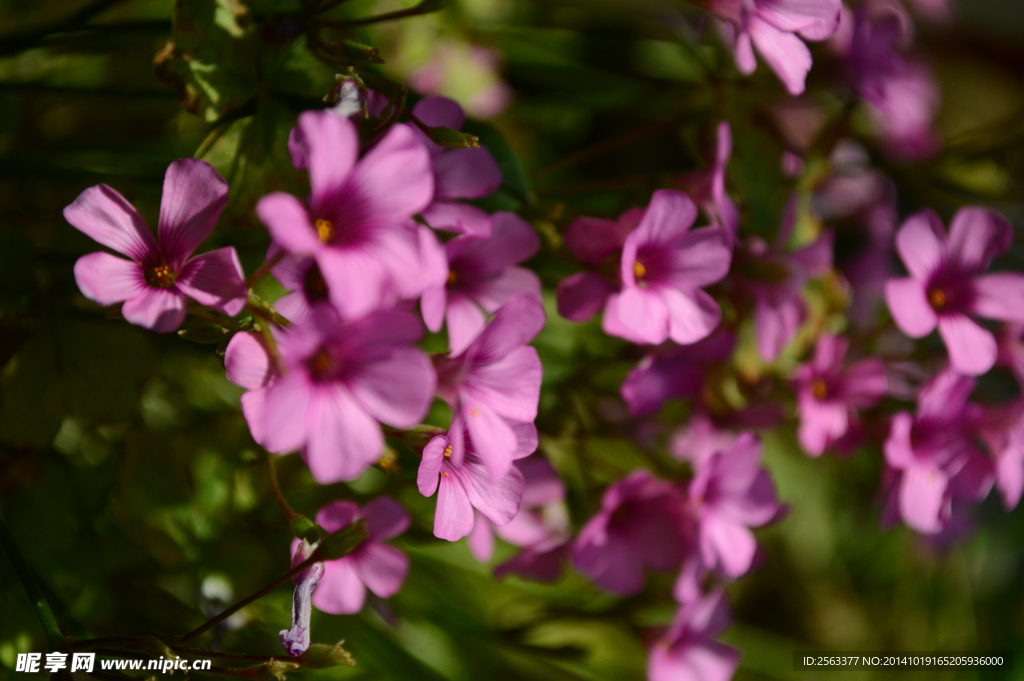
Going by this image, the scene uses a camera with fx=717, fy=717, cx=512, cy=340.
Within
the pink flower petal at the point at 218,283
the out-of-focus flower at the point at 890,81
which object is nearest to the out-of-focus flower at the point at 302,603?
the pink flower petal at the point at 218,283

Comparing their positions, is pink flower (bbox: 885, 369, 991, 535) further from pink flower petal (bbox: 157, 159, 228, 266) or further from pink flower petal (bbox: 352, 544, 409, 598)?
pink flower petal (bbox: 157, 159, 228, 266)

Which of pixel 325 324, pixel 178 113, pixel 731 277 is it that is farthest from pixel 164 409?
pixel 731 277

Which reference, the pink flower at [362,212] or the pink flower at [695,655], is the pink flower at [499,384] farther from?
the pink flower at [695,655]

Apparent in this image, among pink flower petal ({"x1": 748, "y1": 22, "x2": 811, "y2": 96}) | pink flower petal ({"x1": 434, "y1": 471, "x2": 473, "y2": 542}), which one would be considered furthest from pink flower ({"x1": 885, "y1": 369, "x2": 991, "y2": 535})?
pink flower petal ({"x1": 434, "y1": 471, "x2": 473, "y2": 542})

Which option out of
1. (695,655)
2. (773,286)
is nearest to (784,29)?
(773,286)

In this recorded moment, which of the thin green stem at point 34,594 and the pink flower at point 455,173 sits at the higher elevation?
the pink flower at point 455,173

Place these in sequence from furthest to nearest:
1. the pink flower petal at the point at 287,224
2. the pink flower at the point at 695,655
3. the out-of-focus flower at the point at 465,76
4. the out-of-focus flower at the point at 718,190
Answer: the out-of-focus flower at the point at 465,76, the pink flower at the point at 695,655, the out-of-focus flower at the point at 718,190, the pink flower petal at the point at 287,224

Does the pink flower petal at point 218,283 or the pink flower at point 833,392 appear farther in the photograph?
the pink flower at point 833,392
